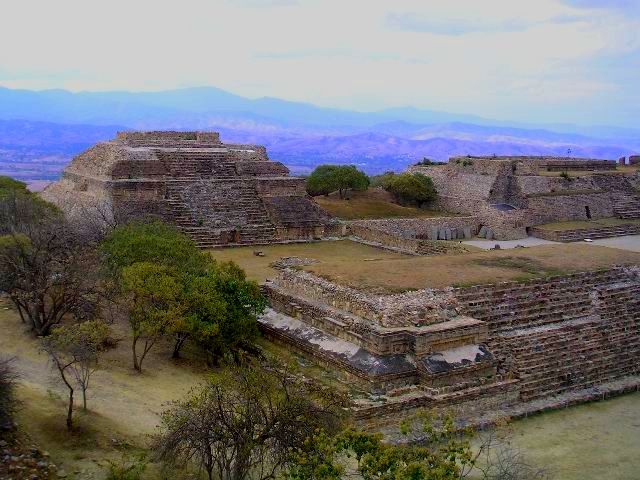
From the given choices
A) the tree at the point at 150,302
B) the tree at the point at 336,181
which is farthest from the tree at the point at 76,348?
the tree at the point at 336,181

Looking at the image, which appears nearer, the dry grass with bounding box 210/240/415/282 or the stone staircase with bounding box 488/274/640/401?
the stone staircase with bounding box 488/274/640/401

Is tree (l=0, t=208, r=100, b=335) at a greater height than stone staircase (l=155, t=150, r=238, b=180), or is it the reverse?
stone staircase (l=155, t=150, r=238, b=180)

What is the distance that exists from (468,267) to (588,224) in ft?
48.9

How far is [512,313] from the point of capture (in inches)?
593

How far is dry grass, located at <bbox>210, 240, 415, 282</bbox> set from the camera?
71.0ft

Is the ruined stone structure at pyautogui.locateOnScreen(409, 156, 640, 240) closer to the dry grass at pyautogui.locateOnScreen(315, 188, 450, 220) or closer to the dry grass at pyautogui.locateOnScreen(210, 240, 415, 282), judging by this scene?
the dry grass at pyautogui.locateOnScreen(315, 188, 450, 220)

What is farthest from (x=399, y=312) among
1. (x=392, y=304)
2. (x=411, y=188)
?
(x=411, y=188)

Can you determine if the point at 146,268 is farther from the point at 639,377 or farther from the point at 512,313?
the point at 639,377

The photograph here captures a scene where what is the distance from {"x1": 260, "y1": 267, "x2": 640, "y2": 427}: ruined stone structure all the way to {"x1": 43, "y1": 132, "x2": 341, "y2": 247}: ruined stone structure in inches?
332

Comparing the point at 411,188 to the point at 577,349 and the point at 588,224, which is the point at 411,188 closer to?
the point at 588,224

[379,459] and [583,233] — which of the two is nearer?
[379,459]

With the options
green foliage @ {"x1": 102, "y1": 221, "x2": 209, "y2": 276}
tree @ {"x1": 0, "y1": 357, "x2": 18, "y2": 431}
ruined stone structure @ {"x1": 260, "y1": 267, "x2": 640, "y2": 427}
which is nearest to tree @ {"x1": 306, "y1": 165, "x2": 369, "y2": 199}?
ruined stone structure @ {"x1": 260, "y1": 267, "x2": 640, "y2": 427}

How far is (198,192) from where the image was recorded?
26.0m

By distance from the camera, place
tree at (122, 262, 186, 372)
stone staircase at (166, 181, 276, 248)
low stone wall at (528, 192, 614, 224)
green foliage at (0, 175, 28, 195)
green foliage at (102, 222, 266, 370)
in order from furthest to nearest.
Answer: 1. low stone wall at (528, 192, 614, 224)
2. green foliage at (0, 175, 28, 195)
3. stone staircase at (166, 181, 276, 248)
4. green foliage at (102, 222, 266, 370)
5. tree at (122, 262, 186, 372)
